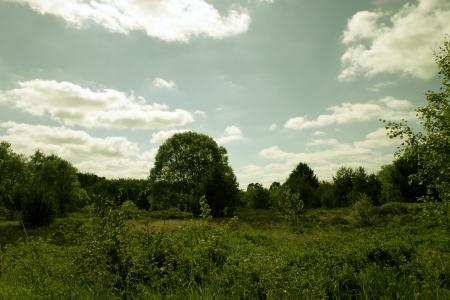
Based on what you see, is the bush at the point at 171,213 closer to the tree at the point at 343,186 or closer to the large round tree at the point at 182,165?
the large round tree at the point at 182,165

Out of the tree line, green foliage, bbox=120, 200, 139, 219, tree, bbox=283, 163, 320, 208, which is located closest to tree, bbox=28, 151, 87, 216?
the tree line

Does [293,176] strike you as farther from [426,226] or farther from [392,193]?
[426,226]

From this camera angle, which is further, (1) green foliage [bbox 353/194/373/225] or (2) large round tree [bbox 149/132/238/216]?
(2) large round tree [bbox 149/132/238/216]

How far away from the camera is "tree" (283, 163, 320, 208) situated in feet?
178

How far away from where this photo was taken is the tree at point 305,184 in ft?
178

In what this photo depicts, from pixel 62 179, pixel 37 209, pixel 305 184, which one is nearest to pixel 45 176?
pixel 62 179

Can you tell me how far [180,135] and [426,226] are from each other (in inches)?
1430

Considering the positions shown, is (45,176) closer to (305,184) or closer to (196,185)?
(196,185)

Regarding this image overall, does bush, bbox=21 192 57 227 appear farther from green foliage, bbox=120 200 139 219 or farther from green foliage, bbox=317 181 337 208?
green foliage, bbox=317 181 337 208

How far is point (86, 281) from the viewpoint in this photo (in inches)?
256

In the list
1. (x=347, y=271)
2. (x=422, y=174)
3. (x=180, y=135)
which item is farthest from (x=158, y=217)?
(x=347, y=271)

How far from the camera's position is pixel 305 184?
5572 centimetres

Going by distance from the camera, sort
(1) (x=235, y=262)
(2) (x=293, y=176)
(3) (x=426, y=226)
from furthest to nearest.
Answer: (2) (x=293, y=176)
(3) (x=426, y=226)
(1) (x=235, y=262)

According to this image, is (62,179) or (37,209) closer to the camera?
(37,209)
